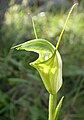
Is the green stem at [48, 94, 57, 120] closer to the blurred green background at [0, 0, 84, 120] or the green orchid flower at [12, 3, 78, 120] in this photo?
the green orchid flower at [12, 3, 78, 120]

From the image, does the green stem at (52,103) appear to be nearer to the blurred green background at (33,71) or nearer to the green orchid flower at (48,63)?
the green orchid flower at (48,63)

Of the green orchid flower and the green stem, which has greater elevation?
the green orchid flower

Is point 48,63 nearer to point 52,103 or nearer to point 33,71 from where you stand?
point 52,103

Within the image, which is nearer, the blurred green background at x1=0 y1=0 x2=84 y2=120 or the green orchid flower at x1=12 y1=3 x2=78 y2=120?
the green orchid flower at x1=12 y1=3 x2=78 y2=120

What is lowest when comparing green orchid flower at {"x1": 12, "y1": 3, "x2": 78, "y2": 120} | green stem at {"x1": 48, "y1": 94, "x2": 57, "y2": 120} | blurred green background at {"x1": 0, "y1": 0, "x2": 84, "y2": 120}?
blurred green background at {"x1": 0, "y1": 0, "x2": 84, "y2": 120}

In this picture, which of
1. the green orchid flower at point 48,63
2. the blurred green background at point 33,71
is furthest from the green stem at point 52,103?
the blurred green background at point 33,71

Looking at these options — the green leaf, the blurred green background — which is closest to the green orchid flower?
the green leaf

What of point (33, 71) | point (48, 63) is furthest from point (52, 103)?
point (33, 71)

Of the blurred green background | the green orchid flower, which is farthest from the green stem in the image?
the blurred green background
